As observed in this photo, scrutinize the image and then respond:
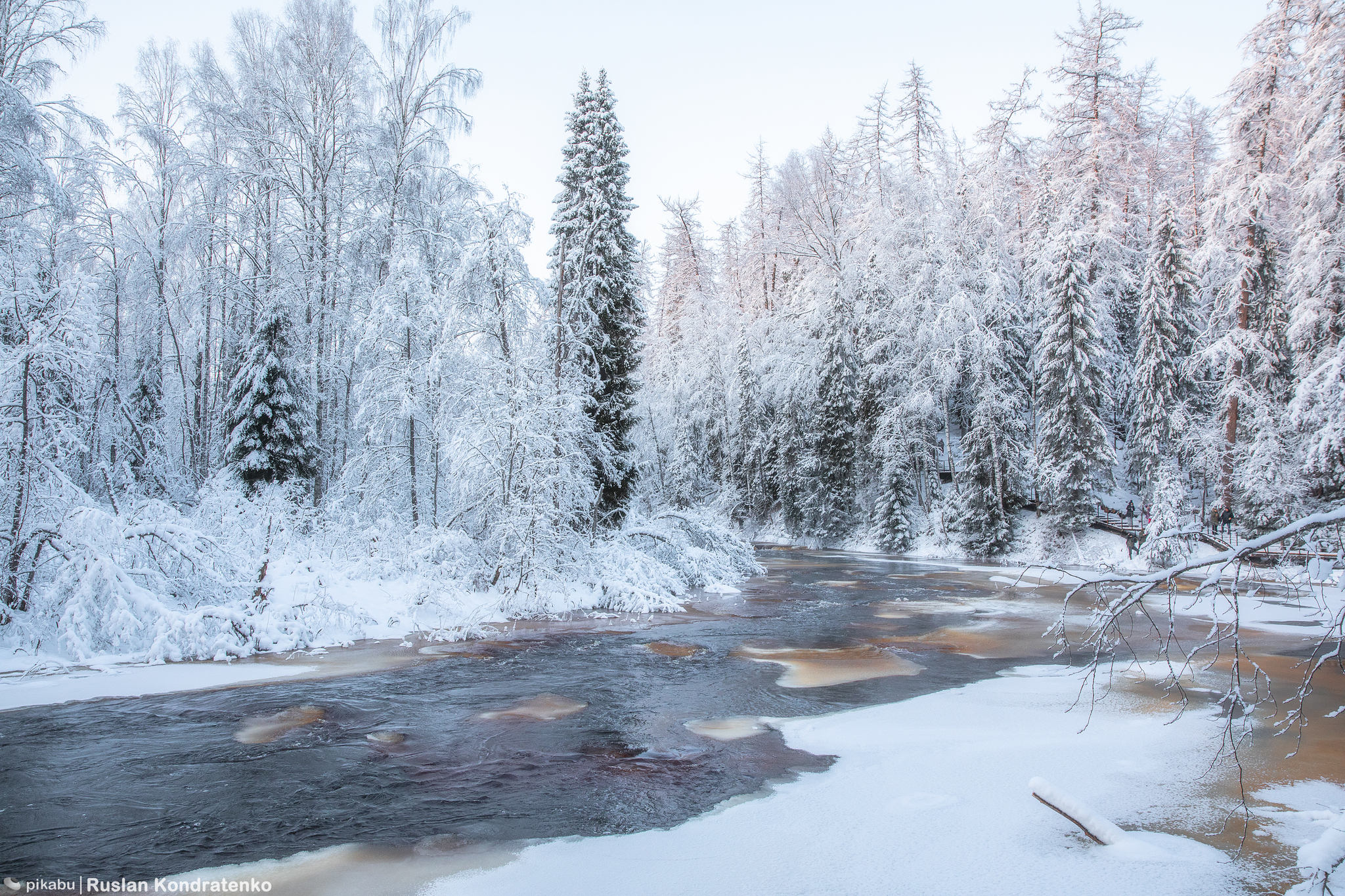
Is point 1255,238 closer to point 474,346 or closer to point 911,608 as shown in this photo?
point 911,608

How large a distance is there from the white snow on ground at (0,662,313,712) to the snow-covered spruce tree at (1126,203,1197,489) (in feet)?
91.2

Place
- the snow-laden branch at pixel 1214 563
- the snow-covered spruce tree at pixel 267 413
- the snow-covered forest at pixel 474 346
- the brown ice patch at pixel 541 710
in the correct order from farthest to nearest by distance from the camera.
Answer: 1. the snow-covered spruce tree at pixel 267 413
2. the snow-covered forest at pixel 474 346
3. the brown ice patch at pixel 541 710
4. the snow-laden branch at pixel 1214 563

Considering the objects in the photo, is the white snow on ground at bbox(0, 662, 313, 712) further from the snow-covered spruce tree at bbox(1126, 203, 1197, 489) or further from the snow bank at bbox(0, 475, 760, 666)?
the snow-covered spruce tree at bbox(1126, 203, 1197, 489)

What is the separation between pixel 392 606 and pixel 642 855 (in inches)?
417

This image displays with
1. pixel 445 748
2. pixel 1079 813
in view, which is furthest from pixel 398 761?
pixel 1079 813

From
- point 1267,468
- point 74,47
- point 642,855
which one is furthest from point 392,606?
point 1267,468

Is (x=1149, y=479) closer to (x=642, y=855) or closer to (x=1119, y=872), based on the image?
(x=1119, y=872)

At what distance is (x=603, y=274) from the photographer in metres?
20.4

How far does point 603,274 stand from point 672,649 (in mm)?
11660

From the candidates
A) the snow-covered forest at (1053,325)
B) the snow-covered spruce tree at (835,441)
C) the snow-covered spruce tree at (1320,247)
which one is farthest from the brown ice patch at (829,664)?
the snow-covered spruce tree at (835,441)

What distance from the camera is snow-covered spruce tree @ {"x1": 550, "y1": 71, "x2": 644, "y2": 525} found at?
19672 mm

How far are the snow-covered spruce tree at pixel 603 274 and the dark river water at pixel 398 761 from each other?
9.19 metres

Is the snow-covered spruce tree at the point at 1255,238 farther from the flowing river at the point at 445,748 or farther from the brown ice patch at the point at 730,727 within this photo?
the brown ice patch at the point at 730,727

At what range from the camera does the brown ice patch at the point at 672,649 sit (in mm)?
12023
